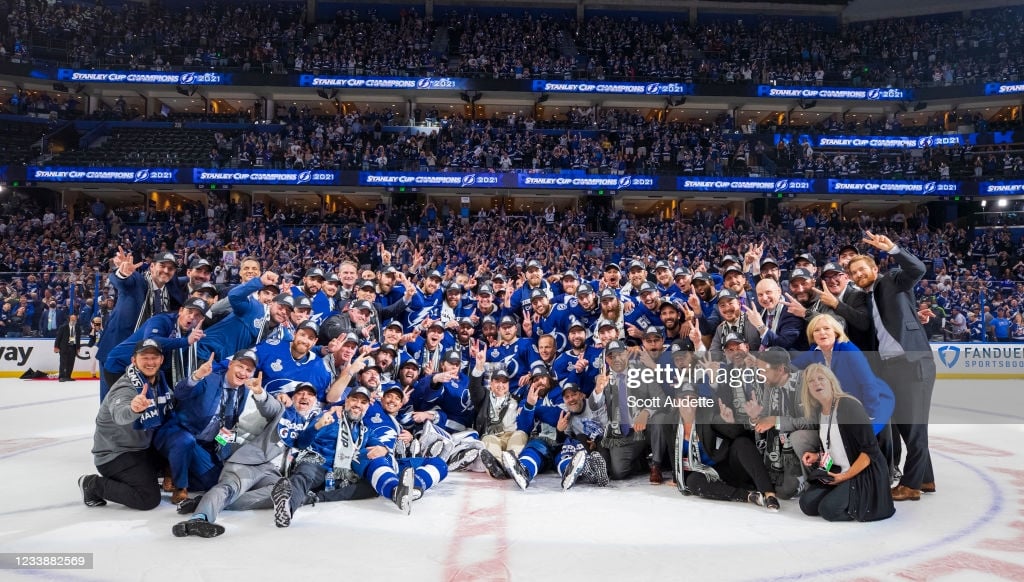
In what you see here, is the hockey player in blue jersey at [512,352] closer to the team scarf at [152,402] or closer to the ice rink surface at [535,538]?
the ice rink surface at [535,538]

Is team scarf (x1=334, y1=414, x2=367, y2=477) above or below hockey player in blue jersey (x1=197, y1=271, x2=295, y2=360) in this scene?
below

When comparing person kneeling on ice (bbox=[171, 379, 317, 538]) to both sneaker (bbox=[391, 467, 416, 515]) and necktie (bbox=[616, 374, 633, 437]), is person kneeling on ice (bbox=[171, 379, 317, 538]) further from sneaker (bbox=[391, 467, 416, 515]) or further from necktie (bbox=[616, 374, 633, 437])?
necktie (bbox=[616, 374, 633, 437])

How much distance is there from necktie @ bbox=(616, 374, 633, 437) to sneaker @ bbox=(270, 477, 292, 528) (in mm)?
3458

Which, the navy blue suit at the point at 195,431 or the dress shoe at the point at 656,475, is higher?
the navy blue suit at the point at 195,431

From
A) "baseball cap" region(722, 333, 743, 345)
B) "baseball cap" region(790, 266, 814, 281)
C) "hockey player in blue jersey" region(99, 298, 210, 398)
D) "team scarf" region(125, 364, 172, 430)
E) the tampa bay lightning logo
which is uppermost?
"baseball cap" region(790, 266, 814, 281)

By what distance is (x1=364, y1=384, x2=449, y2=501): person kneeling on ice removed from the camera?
5.87 metres

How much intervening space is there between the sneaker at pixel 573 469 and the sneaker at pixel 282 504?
2.68 meters

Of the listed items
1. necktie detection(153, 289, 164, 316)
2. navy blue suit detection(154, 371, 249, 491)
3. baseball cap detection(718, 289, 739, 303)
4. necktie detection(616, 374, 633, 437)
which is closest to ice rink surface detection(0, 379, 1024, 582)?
navy blue suit detection(154, 371, 249, 491)

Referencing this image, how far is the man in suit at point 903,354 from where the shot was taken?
596cm

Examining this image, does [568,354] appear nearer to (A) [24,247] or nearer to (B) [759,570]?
(B) [759,570]

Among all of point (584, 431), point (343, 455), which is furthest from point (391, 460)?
point (584, 431)

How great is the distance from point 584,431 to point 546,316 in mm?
2283

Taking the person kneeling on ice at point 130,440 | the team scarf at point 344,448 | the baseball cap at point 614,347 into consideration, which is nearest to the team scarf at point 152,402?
the person kneeling on ice at point 130,440

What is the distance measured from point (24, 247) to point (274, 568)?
92.4 feet
